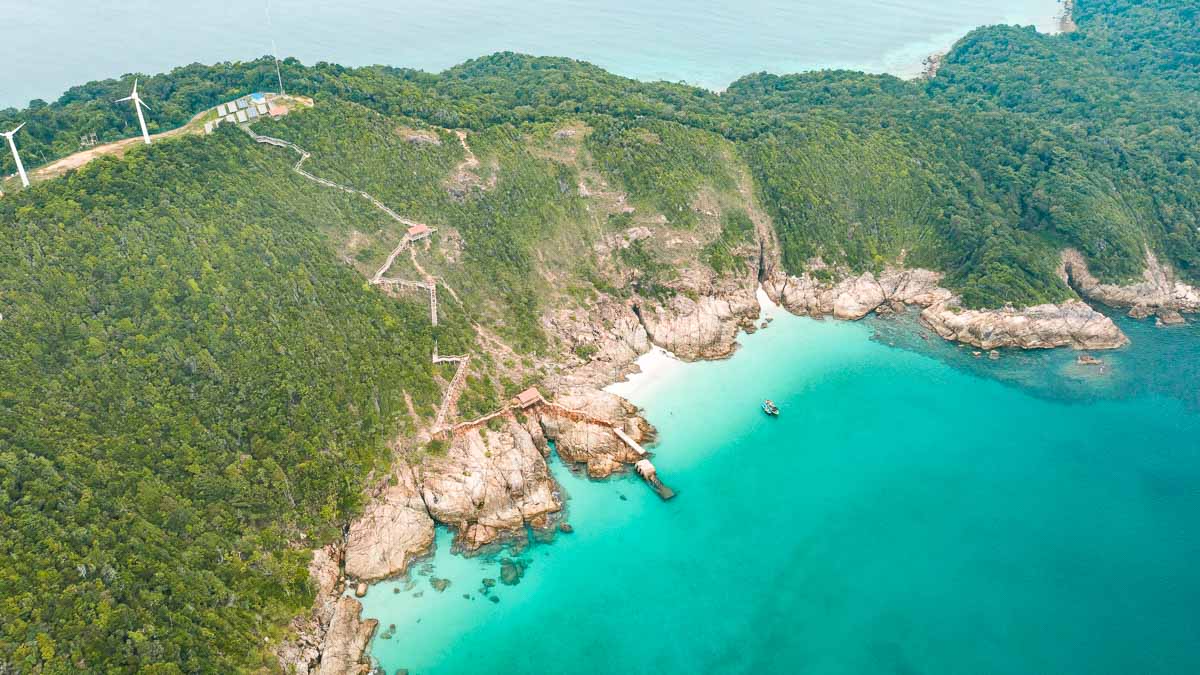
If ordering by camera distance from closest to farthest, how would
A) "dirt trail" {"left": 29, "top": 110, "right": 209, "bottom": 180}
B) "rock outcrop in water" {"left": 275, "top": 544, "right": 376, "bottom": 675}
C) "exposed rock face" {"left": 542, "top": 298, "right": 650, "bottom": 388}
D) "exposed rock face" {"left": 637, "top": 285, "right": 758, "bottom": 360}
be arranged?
1. "rock outcrop in water" {"left": 275, "top": 544, "right": 376, "bottom": 675}
2. "dirt trail" {"left": 29, "top": 110, "right": 209, "bottom": 180}
3. "exposed rock face" {"left": 542, "top": 298, "right": 650, "bottom": 388}
4. "exposed rock face" {"left": 637, "top": 285, "right": 758, "bottom": 360}

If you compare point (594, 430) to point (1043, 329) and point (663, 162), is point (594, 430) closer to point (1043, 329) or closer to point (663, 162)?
point (663, 162)

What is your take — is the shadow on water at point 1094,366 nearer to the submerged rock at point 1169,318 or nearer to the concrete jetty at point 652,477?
the submerged rock at point 1169,318

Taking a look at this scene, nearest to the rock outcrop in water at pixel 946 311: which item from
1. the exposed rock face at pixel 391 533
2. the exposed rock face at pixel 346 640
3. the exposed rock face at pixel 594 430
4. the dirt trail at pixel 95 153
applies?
the exposed rock face at pixel 594 430

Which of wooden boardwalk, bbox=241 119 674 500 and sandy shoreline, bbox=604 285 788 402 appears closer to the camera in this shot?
wooden boardwalk, bbox=241 119 674 500

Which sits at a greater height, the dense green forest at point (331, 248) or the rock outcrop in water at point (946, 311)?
the dense green forest at point (331, 248)

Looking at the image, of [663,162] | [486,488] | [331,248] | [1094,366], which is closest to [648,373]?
[486,488]

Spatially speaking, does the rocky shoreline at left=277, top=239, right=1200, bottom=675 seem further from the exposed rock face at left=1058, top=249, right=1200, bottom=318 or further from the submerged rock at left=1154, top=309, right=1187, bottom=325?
the submerged rock at left=1154, top=309, right=1187, bottom=325

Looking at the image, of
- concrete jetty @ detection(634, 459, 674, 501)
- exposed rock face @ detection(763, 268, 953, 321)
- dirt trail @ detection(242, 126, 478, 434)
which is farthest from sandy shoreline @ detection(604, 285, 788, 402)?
exposed rock face @ detection(763, 268, 953, 321)

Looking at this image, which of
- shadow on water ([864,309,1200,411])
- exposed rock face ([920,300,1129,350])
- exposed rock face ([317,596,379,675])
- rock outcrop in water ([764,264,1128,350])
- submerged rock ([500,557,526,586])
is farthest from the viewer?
rock outcrop in water ([764,264,1128,350])
